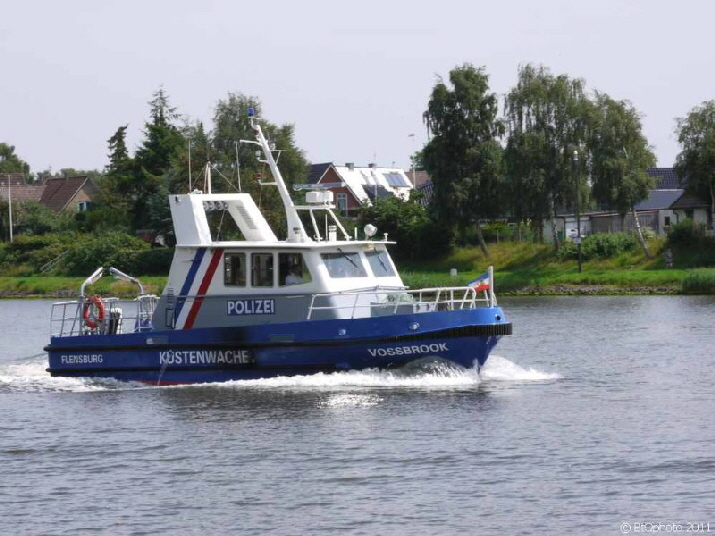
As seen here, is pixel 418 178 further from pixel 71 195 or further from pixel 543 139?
pixel 543 139

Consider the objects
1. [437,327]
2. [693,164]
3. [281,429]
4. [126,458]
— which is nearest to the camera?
[126,458]

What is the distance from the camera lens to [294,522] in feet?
52.3

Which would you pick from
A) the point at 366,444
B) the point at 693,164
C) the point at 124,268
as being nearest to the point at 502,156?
the point at 693,164

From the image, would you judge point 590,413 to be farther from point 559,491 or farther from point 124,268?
point 124,268

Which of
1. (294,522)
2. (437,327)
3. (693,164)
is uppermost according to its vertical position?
(693,164)

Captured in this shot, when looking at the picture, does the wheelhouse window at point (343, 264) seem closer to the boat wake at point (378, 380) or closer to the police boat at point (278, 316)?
the police boat at point (278, 316)

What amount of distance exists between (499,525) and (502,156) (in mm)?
49349

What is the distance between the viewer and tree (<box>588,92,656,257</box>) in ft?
200

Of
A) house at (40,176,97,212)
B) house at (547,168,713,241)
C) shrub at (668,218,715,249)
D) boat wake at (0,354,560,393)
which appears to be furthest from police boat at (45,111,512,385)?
house at (40,176,97,212)

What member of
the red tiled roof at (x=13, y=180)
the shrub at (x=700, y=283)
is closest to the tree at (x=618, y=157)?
the shrub at (x=700, y=283)

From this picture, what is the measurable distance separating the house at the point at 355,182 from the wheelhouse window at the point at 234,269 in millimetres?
59551

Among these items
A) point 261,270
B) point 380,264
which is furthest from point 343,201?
point 261,270

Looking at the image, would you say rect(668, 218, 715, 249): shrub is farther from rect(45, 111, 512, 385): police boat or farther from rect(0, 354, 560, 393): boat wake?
rect(45, 111, 512, 385): police boat

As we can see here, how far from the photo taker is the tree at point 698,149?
61.1 m
